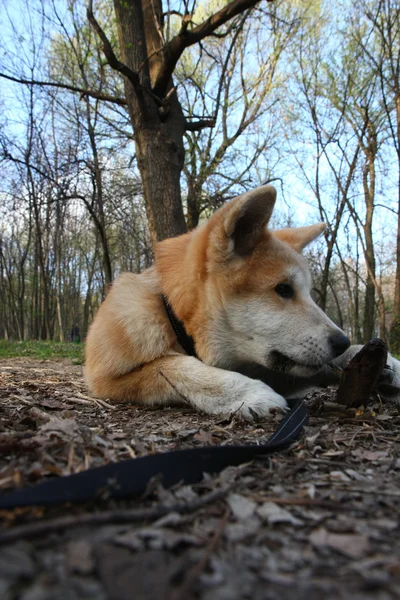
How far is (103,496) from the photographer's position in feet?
3.86

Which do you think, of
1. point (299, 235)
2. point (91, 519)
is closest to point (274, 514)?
point (91, 519)

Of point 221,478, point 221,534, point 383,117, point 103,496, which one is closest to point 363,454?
point 221,478

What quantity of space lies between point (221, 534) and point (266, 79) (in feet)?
66.1

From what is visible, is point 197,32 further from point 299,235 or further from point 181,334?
point 181,334

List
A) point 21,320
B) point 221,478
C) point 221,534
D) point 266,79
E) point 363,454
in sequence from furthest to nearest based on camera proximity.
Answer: point 21,320, point 266,79, point 363,454, point 221,478, point 221,534

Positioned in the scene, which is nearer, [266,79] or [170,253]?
[170,253]

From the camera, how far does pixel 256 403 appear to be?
2605mm

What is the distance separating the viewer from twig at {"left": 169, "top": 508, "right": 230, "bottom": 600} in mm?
795

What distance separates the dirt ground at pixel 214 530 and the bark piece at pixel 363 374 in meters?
0.69

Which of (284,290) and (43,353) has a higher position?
(284,290)

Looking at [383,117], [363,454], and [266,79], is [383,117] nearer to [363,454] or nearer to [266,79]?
[266,79]

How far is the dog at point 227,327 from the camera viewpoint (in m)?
2.95

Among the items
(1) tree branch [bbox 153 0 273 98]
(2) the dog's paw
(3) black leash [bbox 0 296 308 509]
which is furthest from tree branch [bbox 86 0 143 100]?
(3) black leash [bbox 0 296 308 509]

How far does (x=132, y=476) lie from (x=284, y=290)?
212 centimetres
